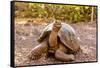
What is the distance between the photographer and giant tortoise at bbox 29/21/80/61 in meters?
2.56

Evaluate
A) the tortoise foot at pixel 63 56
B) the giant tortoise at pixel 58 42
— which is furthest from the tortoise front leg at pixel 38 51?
the tortoise foot at pixel 63 56

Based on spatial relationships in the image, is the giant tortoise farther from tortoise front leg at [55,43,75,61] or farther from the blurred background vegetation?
the blurred background vegetation

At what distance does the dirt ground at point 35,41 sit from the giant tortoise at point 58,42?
0.18ft

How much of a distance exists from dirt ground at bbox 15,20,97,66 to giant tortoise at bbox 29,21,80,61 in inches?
2.2

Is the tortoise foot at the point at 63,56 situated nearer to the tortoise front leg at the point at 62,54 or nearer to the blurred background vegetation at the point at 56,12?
the tortoise front leg at the point at 62,54

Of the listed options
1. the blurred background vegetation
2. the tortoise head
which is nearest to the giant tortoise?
the tortoise head

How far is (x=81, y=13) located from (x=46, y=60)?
0.77m

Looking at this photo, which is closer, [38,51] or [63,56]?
[38,51]

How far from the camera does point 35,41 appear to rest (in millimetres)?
2531

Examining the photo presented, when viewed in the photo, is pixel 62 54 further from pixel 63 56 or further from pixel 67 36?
pixel 67 36

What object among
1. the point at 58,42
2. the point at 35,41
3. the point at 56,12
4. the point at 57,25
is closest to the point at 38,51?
the point at 35,41

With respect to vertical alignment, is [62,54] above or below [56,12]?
below

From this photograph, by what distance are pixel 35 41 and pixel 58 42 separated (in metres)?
0.29

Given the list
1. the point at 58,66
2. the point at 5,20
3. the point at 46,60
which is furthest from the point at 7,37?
the point at 58,66
